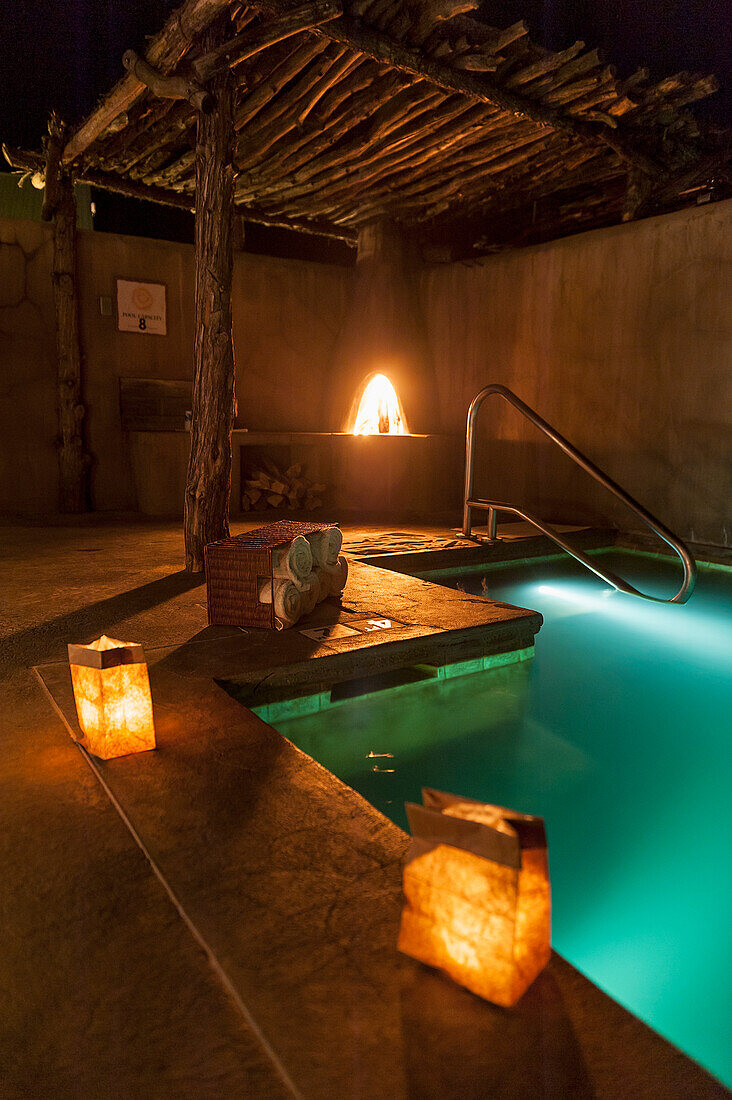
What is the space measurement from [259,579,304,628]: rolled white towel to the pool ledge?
819 mm

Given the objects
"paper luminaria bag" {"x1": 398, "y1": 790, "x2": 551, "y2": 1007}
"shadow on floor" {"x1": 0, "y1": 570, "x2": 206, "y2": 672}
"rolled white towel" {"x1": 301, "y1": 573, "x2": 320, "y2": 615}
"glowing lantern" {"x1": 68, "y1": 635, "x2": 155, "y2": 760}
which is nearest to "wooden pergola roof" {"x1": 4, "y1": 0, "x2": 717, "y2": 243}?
"shadow on floor" {"x1": 0, "y1": 570, "x2": 206, "y2": 672}

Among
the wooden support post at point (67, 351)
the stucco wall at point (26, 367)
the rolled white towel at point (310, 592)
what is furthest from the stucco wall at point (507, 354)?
the rolled white towel at point (310, 592)

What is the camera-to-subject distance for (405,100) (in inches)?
205

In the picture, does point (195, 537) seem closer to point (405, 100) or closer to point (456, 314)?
point (405, 100)

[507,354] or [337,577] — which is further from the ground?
[507,354]

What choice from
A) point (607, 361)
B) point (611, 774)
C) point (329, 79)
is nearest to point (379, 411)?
point (607, 361)

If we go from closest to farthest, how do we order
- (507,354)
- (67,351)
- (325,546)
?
1. (325,546)
2. (67,351)
3. (507,354)

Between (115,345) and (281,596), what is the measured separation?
210 inches

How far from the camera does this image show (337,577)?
375 cm

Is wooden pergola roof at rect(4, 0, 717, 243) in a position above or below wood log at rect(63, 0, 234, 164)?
above

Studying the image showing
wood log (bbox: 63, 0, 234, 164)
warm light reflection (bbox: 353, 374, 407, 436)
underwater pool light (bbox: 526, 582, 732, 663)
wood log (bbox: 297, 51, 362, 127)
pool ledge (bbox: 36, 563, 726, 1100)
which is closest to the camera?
pool ledge (bbox: 36, 563, 726, 1100)

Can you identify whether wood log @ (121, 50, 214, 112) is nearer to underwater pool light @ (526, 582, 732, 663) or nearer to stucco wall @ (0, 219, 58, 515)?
stucco wall @ (0, 219, 58, 515)

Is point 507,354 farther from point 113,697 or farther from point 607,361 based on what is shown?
point 113,697

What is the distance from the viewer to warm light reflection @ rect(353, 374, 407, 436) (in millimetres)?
8492
